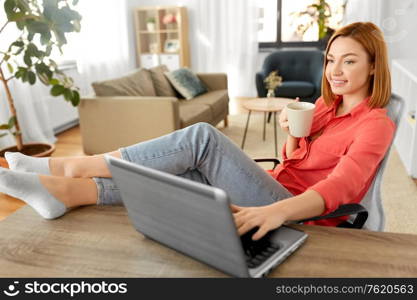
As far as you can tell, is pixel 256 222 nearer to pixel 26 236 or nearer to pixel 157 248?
pixel 157 248

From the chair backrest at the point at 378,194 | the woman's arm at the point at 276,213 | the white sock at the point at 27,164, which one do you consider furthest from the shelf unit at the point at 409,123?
the white sock at the point at 27,164

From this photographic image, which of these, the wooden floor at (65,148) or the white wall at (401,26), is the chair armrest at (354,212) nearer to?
the wooden floor at (65,148)

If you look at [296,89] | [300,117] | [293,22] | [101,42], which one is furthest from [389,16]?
Answer: [300,117]

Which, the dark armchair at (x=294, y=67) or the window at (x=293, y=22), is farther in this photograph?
the window at (x=293, y=22)

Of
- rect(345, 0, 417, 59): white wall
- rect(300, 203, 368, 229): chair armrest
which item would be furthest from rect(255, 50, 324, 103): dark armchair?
rect(300, 203, 368, 229): chair armrest

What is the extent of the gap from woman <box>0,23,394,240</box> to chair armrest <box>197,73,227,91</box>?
322 cm

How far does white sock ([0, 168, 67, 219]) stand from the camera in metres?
0.97

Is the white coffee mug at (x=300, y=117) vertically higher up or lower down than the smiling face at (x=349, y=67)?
lower down

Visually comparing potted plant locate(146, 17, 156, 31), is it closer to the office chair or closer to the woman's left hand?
the office chair

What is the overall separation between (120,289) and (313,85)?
13.7ft

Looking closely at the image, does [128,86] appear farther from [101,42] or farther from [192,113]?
[101,42]

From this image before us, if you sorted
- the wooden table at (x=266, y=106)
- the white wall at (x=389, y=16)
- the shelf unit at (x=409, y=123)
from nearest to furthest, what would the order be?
the shelf unit at (x=409, y=123)
the wooden table at (x=266, y=106)
the white wall at (x=389, y=16)

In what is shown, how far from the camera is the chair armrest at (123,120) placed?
312cm

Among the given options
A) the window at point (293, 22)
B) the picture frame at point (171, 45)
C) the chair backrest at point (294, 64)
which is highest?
the window at point (293, 22)
